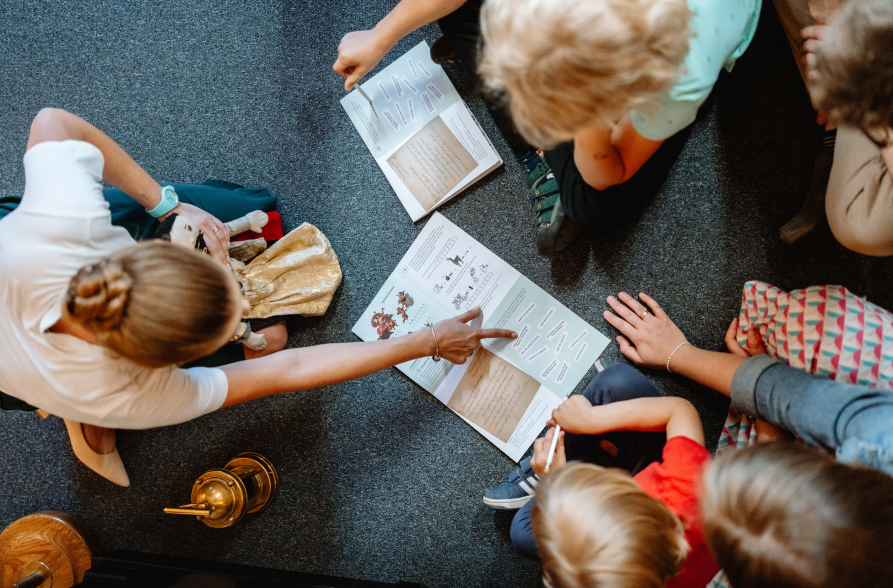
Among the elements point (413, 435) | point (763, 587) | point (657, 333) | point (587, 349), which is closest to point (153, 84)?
point (413, 435)

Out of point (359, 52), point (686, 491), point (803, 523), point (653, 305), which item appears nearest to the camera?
point (803, 523)

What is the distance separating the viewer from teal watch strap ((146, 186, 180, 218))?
967 mm

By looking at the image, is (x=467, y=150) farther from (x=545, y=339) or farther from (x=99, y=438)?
(x=99, y=438)

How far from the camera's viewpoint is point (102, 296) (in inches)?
24.6

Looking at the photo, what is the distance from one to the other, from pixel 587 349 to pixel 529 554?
0.44 meters

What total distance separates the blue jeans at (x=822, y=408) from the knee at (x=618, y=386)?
0.56 feet

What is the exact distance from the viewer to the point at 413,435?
1190mm

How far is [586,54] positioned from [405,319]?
73 cm

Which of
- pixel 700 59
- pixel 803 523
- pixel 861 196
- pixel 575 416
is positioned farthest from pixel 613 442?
pixel 700 59

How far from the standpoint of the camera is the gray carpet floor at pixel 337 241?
1.11 meters

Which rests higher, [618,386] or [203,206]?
[203,206]

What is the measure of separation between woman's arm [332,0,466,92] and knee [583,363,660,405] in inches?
30.0

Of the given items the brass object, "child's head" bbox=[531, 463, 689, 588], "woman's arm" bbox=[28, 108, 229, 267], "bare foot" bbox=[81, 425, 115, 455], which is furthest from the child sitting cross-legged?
"bare foot" bbox=[81, 425, 115, 455]

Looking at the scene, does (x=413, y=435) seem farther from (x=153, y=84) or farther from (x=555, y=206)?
(x=153, y=84)
